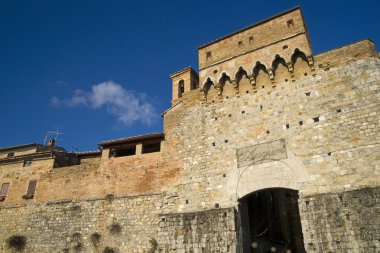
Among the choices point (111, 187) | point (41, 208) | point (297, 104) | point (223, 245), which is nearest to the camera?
point (223, 245)

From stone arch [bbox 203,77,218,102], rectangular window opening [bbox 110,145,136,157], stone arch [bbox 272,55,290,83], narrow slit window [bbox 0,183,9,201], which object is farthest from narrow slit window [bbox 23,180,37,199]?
stone arch [bbox 272,55,290,83]

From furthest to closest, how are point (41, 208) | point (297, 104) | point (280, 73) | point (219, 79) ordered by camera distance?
point (41, 208) → point (219, 79) → point (280, 73) → point (297, 104)

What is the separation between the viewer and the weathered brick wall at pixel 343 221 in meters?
10.3

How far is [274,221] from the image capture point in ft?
68.8

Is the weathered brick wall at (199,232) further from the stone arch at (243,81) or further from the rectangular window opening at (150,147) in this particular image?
the stone arch at (243,81)

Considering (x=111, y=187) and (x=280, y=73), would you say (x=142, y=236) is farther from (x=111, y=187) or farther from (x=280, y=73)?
(x=280, y=73)

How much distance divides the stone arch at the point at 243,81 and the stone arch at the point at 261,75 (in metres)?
0.44

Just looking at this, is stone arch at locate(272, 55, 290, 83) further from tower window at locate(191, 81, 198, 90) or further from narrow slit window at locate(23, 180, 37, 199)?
narrow slit window at locate(23, 180, 37, 199)

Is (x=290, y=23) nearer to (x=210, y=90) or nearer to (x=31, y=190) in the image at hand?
(x=210, y=90)

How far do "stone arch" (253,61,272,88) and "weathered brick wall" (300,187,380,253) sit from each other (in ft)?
18.2

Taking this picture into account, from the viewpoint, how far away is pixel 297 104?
13328 millimetres

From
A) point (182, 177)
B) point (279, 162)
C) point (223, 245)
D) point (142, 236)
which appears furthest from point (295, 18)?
point (142, 236)

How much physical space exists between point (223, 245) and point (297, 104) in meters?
6.63

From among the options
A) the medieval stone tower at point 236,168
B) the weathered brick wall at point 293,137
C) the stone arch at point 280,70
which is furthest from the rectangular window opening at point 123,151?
the stone arch at point 280,70
